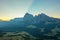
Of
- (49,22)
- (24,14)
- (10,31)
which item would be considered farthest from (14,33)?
(49,22)

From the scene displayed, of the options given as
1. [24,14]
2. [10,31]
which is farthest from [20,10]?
[10,31]

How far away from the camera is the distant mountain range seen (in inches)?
570

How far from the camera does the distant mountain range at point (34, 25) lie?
1448 centimetres

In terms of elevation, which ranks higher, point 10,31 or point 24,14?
point 24,14

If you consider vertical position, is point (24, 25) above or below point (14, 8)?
below

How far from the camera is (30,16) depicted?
1454 cm

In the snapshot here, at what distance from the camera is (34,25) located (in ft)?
47.8

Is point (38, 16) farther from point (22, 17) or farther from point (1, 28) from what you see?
point (1, 28)

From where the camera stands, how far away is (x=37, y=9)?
14648 millimetres

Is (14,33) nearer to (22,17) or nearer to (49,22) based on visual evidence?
(22,17)

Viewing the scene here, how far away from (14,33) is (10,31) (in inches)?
10.7

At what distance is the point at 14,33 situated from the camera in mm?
14430

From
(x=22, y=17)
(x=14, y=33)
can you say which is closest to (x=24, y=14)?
(x=22, y=17)

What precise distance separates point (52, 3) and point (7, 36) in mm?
3329
